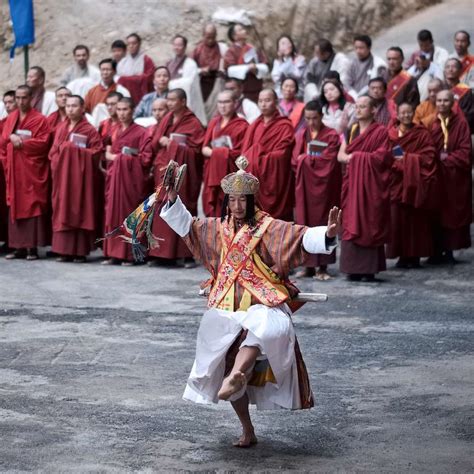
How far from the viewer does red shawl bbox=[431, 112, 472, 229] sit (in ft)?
43.3

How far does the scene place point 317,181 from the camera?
12.2 metres

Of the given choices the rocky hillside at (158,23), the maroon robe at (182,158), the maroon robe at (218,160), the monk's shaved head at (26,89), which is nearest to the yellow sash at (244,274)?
the maroon robe at (218,160)

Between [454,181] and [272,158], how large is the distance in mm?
2199

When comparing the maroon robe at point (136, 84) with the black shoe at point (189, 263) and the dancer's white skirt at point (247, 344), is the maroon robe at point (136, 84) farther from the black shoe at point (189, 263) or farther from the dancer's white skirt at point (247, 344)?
the dancer's white skirt at point (247, 344)

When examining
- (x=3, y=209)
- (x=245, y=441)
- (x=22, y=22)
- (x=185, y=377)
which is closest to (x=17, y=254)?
(x=3, y=209)

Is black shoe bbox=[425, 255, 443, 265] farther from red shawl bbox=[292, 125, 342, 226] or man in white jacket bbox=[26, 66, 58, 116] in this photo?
man in white jacket bbox=[26, 66, 58, 116]

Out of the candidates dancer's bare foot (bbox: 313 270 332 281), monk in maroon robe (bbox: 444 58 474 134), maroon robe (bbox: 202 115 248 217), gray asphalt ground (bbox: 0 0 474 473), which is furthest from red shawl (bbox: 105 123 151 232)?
monk in maroon robe (bbox: 444 58 474 134)

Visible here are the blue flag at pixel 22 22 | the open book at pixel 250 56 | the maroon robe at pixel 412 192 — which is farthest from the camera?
the open book at pixel 250 56

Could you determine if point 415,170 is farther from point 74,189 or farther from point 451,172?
point 74,189

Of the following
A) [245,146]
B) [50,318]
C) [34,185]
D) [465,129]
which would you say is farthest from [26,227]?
[465,129]

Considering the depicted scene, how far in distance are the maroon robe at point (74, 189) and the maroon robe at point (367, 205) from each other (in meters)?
2.77

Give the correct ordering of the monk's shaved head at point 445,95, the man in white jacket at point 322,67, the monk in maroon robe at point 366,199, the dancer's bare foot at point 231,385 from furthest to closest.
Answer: the man in white jacket at point 322,67 < the monk's shaved head at point 445,95 < the monk in maroon robe at point 366,199 < the dancer's bare foot at point 231,385

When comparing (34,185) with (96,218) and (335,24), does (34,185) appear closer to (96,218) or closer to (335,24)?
(96,218)

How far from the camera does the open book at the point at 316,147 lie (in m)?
12.2
